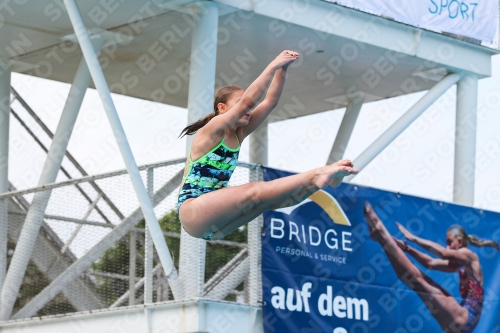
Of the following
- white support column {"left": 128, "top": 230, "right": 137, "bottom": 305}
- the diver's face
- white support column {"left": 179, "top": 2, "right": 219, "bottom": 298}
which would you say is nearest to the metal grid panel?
white support column {"left": 128, "top": 230, "right": 137, "bottom": 305}

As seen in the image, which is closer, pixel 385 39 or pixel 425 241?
pixel 425 241

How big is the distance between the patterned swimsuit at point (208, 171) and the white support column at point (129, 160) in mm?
3180

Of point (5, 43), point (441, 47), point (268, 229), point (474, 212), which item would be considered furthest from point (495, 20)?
point (5, 43)

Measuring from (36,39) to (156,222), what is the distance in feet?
14.1

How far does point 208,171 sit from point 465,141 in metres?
7.96

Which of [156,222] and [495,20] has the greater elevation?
[495,20]

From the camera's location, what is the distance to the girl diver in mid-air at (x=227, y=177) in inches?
264

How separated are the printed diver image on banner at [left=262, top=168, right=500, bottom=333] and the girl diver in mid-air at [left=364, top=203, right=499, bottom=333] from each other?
1 centimetres

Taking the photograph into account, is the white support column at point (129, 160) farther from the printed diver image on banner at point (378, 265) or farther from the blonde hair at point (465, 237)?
the blonde hair at point (465, 237)

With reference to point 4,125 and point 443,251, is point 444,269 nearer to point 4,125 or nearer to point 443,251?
point 443,251


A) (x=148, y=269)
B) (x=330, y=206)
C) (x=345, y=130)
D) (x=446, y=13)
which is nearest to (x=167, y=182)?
(x=148, y=269)

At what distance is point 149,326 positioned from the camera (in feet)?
34.2

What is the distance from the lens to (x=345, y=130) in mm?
16078

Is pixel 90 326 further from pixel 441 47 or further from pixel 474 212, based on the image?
pixel 441 47
